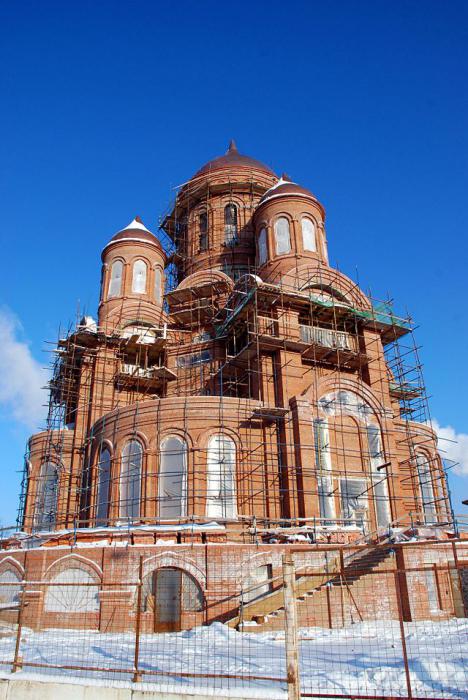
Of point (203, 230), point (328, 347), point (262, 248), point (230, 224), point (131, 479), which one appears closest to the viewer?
point (131, 479)

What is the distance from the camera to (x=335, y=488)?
87.5 feet

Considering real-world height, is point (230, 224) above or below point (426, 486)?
above

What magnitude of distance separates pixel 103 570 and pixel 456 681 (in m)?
13.1

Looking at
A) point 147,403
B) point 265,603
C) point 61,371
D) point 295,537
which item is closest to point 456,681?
point 265,603

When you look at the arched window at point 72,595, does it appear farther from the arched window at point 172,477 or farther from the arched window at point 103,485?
the arched window at point 103,485

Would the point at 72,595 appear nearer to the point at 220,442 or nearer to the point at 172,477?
the point at 172,477

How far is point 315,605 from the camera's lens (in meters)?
17.7

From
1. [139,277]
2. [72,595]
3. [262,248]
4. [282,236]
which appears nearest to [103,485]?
[72,595]

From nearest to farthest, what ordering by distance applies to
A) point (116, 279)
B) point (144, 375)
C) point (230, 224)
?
point (144, 375), point (116, 279), point (230, 224)

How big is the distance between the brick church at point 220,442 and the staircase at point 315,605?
8.8 inches

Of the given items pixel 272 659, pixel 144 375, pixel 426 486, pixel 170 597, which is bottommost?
pixel 272 659

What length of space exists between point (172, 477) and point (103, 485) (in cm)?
399

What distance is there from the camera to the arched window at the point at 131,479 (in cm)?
2595

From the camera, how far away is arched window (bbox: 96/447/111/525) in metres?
27.2
